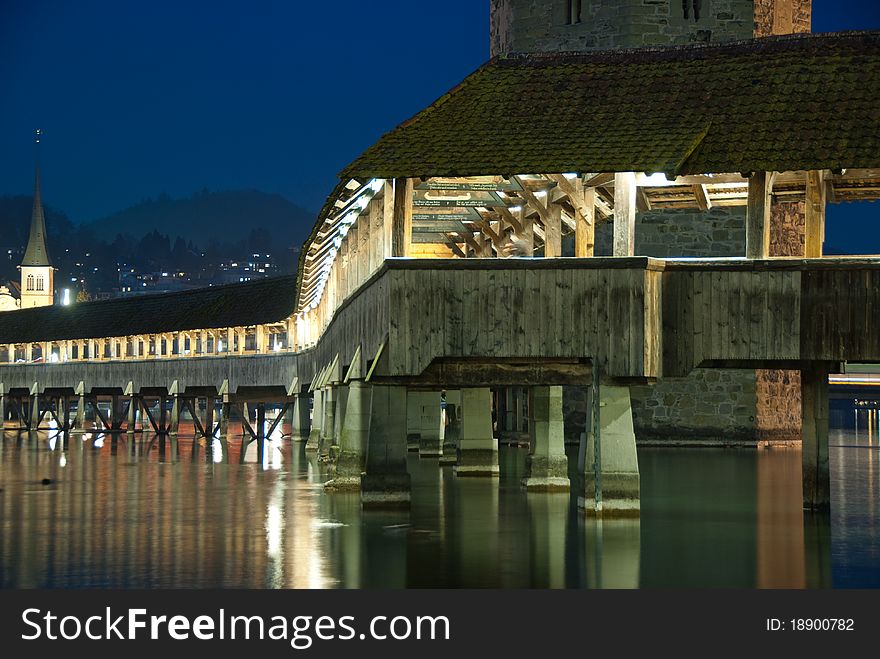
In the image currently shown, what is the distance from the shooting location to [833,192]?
28891 millimetres

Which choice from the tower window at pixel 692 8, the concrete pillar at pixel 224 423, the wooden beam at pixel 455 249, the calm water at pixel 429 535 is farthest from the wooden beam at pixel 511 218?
the concrete pillar at pixel 224 423

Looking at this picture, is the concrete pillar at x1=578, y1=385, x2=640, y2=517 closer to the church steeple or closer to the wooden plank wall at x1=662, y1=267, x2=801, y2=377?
the wooden plank wall at x1=662, y1=267, x2=801, y2=377

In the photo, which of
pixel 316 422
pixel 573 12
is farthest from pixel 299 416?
pixel 573 12

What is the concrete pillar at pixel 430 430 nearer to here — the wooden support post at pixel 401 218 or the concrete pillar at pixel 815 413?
the concrete pillar at pixel 815 413

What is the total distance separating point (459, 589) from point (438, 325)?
6941 mm

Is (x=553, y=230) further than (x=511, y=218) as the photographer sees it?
No

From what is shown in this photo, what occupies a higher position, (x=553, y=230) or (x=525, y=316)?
(x=553, y=230)

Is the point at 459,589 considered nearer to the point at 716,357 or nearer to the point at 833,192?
the point at 716,357

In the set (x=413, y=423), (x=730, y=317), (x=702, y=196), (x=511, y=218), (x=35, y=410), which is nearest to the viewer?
(x=730, y=317)

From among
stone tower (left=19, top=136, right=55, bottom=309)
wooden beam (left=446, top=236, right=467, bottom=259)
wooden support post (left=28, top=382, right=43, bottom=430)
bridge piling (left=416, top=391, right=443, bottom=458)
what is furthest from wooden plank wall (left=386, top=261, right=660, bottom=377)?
stone tower (left=19, top=136, right=55, bottom=309)

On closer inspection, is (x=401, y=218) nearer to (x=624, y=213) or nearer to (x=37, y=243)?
(x=624, y=213)

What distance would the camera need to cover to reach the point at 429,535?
78.5ft

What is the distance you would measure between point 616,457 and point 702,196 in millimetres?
7340

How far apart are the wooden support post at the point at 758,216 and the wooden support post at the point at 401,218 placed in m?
5.23
